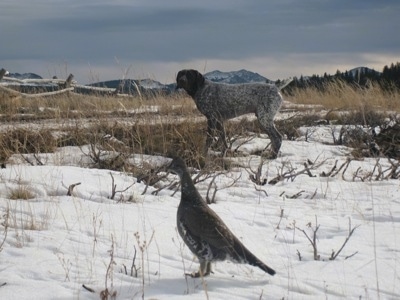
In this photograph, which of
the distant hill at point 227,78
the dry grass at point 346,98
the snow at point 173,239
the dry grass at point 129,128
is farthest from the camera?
the dry grass at point 346,98

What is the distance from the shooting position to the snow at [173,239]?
4027 millimetres

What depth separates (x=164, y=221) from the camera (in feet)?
18.5

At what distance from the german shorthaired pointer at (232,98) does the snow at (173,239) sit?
3824 mm

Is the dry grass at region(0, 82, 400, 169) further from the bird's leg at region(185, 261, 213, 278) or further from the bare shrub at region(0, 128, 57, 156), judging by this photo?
the bird's leg at region(185, 261, 213, 278)

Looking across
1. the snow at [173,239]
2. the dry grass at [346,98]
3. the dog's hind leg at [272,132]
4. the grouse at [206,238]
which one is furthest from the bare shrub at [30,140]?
the dry grass at [346,98]

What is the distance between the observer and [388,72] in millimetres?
36188

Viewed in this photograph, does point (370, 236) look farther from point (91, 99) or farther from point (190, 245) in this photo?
point (91, 99)

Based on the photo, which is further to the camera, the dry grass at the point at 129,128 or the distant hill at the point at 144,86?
the distant hill at the point at 144,86

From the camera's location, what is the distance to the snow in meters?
4.03

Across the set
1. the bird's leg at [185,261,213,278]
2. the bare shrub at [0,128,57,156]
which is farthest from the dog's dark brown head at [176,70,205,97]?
the bird's leg at [185,261,213,278]

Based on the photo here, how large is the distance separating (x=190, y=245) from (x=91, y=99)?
13.2m

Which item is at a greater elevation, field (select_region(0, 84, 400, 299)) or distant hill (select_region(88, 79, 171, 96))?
distant hill (select_region(88, 79, 171, 96))

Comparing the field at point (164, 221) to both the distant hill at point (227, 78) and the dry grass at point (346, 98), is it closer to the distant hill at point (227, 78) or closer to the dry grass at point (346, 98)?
the distant hill at point (227, 78)

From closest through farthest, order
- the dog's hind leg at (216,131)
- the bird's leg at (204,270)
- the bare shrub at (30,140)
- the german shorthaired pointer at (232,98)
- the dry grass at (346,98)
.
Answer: the bird's leg at (204,270) < the bare shrub at (30,140) < the dog's hind leg at (216,131) < the german shorthaired pointer at (232,98) < the dry grass at (346,98)
